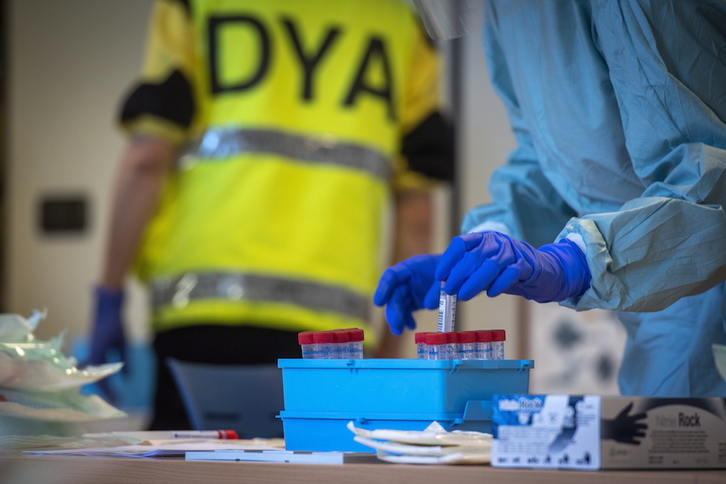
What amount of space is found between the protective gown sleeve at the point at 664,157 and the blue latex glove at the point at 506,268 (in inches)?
1.0

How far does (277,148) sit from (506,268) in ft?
4.12

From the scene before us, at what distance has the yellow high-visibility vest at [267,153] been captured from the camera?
2117mm

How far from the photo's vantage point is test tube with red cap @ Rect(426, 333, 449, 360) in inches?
37.1

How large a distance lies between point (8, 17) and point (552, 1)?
3.05m

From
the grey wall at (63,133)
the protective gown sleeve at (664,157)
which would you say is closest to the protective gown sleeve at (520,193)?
the protective gown sleeve at (664,157)

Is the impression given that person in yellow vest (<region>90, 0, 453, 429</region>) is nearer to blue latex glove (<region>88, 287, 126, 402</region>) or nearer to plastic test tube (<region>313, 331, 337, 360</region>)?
blue latex glove (<region>88, 287, 126, 402</region>)

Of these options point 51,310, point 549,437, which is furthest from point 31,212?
point 549,437

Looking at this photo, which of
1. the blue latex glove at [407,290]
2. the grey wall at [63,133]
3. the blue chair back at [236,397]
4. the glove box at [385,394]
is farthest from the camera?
the grey wall at [63,133]

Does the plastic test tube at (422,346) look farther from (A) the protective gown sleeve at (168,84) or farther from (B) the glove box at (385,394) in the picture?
(A) the protective gown sleeve at (168,84)

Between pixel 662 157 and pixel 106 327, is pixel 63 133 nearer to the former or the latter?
pixel 106 327

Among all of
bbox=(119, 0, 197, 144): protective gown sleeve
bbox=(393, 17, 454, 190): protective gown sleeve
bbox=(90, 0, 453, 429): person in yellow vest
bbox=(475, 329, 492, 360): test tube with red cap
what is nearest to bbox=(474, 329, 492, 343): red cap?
bbox=(475, 329, 492, 360): test tube with red cap

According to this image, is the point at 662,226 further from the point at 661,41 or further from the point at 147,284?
the point at 147,284

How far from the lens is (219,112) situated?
2.15 meters

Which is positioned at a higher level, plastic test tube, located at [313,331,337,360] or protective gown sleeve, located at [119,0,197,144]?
protective gown sleeve, located at [119,0,197,144]
